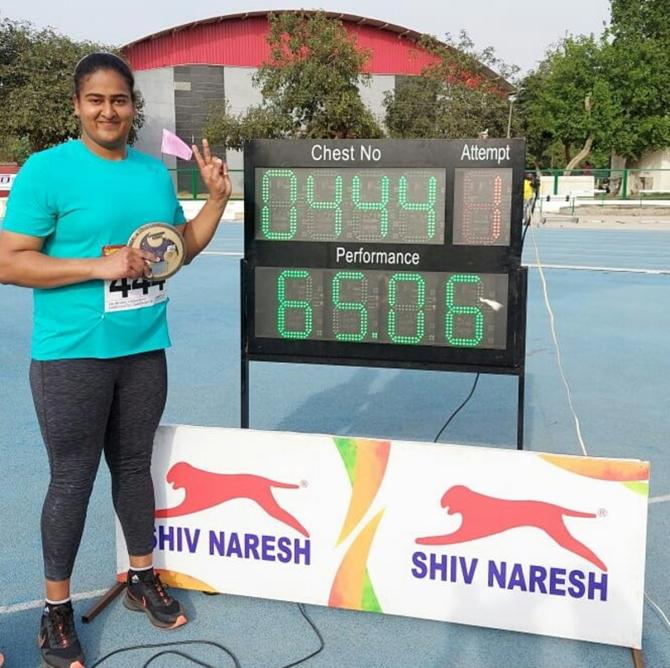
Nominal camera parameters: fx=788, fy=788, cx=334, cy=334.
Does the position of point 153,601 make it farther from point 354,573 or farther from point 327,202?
point 327,202

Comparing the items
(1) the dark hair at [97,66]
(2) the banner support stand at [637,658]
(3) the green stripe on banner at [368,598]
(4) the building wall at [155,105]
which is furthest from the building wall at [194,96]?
(2) the banner support stand at [637,658]

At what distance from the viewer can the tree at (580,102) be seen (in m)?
45.6

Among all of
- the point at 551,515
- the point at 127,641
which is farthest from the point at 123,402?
the point at 551,515

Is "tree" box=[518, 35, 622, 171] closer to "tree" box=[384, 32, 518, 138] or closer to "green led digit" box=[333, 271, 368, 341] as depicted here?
"tree" box=[384, 32, 518, 138]

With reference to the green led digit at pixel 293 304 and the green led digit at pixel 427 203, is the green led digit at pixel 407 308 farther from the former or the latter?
the green led digit at pixel 293 304

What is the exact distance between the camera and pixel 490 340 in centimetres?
358

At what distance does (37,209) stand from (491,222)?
189cm

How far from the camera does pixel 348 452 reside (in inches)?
122

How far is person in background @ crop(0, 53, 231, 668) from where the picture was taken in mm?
2584

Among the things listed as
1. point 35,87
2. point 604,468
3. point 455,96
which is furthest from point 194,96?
point 604,468

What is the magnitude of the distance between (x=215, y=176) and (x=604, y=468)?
184 cm

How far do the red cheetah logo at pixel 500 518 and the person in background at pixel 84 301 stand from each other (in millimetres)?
1191

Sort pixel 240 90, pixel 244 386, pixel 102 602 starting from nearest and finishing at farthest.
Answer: pixel 102 602 → pixel 244 386 → pixel 240 90

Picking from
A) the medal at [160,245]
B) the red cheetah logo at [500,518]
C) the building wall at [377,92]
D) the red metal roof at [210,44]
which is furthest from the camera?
the red metal roof at [210,44]
